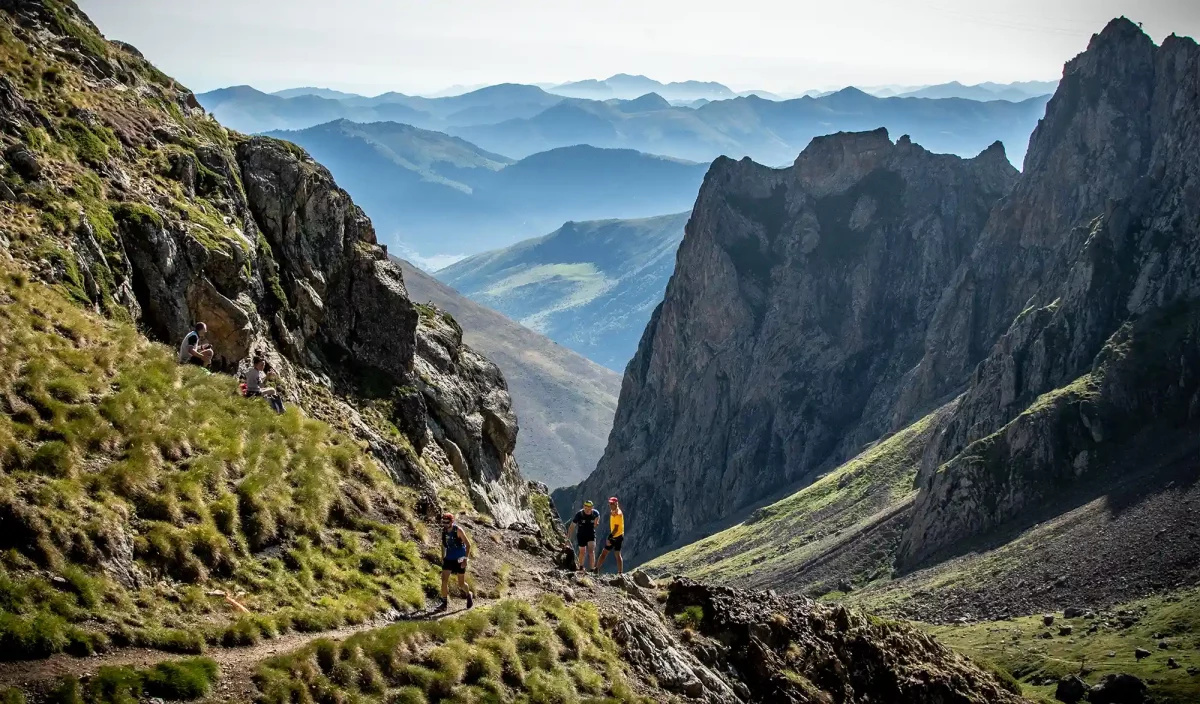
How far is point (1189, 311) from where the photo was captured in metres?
151

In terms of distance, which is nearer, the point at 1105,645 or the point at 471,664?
the point at 471,664

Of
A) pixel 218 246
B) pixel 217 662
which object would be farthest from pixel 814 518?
pixel 217 662

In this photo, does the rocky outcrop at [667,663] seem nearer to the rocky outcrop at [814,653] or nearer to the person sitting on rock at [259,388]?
the rocky outcrop at [814,653]

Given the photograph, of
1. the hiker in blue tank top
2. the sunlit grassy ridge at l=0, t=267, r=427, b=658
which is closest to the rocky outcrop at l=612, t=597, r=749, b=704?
the hiker in blue tank top

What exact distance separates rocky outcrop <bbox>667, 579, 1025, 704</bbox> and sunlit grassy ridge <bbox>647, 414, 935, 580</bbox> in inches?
4620

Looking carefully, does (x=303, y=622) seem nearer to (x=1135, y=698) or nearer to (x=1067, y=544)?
(x=1135, y=698)

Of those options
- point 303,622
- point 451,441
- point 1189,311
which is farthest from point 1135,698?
point 1189,311

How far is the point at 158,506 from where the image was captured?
85.8 feet

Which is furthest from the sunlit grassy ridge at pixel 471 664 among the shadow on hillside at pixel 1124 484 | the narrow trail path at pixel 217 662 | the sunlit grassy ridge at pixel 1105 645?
the shadow on hillside at pixel 1124 484

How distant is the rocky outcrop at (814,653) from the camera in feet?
115

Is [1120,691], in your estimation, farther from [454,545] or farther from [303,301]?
[454,545]

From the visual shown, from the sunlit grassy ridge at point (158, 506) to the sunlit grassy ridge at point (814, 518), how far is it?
13403 centimetres

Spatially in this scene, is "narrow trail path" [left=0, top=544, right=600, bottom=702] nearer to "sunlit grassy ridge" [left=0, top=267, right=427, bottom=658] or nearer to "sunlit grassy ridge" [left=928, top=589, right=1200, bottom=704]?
"sunlit grassy ridge" [left=0, top=267, right=427, bottom=658]

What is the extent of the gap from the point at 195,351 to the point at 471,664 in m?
15.3
